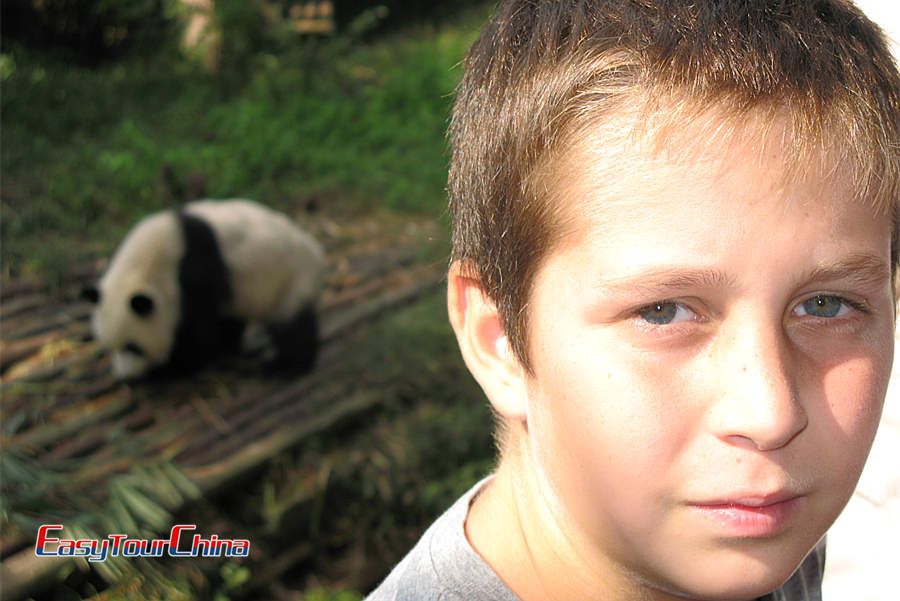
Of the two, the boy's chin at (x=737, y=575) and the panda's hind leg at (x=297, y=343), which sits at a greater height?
the boy's chin at (x=737, y=575)

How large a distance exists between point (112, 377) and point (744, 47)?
406 centimetres

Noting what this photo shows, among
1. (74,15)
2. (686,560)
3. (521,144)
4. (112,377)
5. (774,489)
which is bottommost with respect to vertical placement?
(112,377)

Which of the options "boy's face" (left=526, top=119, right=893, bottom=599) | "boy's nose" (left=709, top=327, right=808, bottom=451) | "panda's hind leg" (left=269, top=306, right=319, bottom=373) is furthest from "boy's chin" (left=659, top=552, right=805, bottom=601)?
"panda's hind leg" (left=269, top=306, right=319, bottom=373)

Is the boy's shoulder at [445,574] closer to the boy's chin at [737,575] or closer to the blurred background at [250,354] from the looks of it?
the boy's chin at [737,575]

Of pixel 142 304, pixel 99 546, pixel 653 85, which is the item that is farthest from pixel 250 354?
pixel 653 85

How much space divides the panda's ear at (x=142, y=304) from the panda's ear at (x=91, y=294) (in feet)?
0.63

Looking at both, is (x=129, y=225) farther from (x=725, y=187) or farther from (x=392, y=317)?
(x=725, y=187)

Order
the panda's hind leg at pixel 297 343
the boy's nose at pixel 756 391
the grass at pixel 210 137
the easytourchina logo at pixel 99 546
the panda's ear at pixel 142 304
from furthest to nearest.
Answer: the grass at pixel 210 137 < the panda's hind leg at pixel 297 343 < the panda's ear at pixel 142 304 < the easytourchina logo at pixel 99 546 < the boy's nose at pixel 756 391

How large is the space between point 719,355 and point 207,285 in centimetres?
451

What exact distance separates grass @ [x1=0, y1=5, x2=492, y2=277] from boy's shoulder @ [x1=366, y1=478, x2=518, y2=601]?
168 inches

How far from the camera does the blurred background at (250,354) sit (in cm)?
333

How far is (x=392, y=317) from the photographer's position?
5.41 metres

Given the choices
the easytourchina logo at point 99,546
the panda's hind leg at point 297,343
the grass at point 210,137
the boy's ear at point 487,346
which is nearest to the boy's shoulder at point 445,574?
the boy's ear at point 487,346

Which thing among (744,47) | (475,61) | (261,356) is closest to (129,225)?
(261,356)
